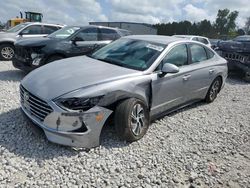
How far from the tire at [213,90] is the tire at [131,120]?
2.70m

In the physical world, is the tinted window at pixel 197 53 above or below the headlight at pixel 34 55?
above

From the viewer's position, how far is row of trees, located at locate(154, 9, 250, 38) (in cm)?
6374

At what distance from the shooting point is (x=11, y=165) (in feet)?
10.2

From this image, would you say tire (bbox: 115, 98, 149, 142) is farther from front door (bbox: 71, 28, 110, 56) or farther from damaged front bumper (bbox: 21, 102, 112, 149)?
front door (bbox: 71, 28, 110, 56)

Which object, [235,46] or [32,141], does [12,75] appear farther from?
[235,46]

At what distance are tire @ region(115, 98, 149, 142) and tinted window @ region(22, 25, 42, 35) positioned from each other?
8.17 meters

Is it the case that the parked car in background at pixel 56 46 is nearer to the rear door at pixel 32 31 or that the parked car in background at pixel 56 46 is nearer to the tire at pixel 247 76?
the rear door at pixel 32 31

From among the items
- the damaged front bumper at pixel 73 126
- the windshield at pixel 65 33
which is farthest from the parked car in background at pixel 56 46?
the damaged front bumper at pixel 73 126

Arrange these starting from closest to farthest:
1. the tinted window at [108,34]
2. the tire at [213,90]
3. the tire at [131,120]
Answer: the tire at [131,120]
the tire at [213,90]
the tinted window at [108,34]

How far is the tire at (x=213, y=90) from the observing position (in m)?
6.19

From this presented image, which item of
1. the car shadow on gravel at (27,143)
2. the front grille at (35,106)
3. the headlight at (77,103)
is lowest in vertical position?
the car shadow on gravel at (27,143)

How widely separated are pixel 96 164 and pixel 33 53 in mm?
4721

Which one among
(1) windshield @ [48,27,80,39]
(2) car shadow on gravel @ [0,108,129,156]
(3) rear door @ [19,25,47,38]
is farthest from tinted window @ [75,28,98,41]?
(2) car shadow on gravel @ [0,108,129,156]

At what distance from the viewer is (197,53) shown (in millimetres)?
5613
